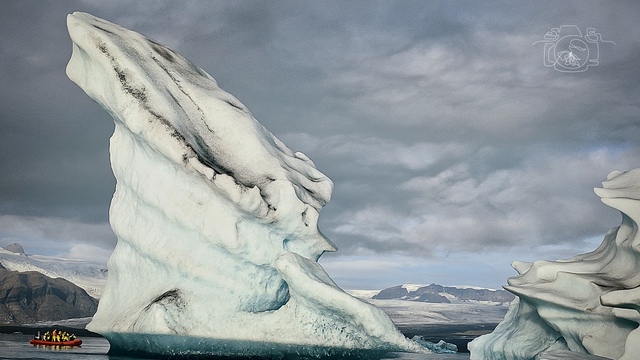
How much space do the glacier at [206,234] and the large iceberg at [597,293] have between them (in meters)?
4.49

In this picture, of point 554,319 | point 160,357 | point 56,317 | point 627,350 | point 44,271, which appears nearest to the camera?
point 627,350

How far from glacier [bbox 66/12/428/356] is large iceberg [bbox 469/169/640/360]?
14.7 ft

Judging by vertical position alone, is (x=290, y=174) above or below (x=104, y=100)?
below

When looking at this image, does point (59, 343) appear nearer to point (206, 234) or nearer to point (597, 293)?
point (206, 234)

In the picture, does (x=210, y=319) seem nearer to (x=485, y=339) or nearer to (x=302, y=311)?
(x=302, y=311)

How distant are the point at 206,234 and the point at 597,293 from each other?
11.8 meters

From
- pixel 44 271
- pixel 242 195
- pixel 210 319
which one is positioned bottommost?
pixel 210 319

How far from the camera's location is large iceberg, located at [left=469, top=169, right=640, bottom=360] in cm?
1678

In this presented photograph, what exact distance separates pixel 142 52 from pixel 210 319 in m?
9.77

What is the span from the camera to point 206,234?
72.8 feet

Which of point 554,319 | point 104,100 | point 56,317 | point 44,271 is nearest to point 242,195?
point 104,100

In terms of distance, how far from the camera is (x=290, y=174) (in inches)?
944

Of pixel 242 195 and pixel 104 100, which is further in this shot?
pixel 104 100

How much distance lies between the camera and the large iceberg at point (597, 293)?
1678cm
